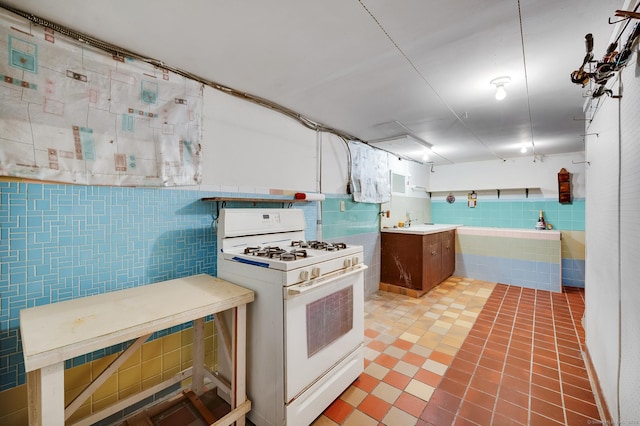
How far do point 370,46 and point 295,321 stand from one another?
1687mm

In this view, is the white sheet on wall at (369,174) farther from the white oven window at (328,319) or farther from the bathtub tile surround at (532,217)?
the bathtub tile surround at (532,217)

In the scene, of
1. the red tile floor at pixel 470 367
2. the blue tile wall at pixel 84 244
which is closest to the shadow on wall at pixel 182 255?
the blue tile wall at pixel 84 244

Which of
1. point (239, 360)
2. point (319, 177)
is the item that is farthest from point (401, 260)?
point (239, 360)

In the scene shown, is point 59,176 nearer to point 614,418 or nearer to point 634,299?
point 634,299

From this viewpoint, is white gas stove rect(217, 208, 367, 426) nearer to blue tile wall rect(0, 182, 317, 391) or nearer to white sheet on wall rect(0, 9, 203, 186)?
blue tile wall rect(0, 182, 317, 391)

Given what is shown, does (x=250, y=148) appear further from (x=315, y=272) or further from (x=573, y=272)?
(x=573, y=272)

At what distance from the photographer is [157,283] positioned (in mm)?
1689

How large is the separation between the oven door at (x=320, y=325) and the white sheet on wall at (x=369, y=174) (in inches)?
71.8

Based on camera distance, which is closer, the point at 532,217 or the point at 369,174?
the point at 369,174

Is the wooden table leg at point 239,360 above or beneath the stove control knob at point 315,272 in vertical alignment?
beneath

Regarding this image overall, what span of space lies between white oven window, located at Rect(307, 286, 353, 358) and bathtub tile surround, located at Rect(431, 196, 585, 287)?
12.7 feet

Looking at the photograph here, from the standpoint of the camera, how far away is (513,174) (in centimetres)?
483

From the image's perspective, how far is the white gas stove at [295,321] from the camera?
1.45 m

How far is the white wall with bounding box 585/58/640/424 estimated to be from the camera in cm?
113
